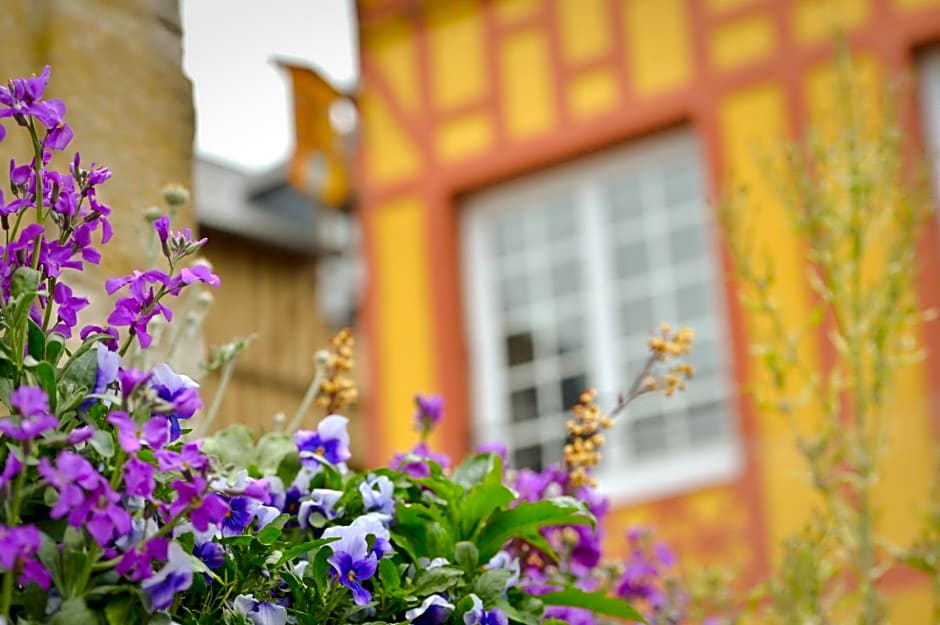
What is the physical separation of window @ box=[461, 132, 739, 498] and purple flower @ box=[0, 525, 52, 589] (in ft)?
23.0

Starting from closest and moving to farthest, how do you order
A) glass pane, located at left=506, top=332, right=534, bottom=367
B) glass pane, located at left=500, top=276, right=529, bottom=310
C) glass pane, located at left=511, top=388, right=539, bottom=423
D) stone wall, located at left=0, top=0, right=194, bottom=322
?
stone wall, located at left=0, top=0, right=194, bottom=322
glass pane, located at left=511, top=388, right=539, bottom=423
glass pane, located at left=506, top=332, right=534, bottom=367
glass pane, located at left=500, top=276, right=529, bottom=310

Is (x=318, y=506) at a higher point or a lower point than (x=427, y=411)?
lower

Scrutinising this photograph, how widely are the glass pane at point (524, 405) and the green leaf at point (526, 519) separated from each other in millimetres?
7218

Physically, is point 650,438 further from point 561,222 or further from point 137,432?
point 137,432

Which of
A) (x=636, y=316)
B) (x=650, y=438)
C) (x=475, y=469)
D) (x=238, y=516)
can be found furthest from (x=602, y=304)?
(x=238, y=516)

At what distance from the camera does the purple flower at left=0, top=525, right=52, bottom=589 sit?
1043 mm

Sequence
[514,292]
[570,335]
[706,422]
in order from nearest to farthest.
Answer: [706,422] → [570,335] → [514,292]

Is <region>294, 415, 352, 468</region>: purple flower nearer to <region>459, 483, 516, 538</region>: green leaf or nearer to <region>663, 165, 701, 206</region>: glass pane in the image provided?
<region>459, 483, 516, 538</region>: green leaf

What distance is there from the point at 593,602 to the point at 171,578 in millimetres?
554

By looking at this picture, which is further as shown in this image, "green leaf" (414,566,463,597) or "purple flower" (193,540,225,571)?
"green leaf" (414,566,463,597)

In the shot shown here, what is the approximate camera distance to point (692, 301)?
8.47 m

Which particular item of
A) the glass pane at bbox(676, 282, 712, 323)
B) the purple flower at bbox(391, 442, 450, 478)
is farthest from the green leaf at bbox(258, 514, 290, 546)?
the glass pane at bbox(676, 282, 712, 323)

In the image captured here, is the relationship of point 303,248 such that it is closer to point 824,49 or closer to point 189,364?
point 824,49

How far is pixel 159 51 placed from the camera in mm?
2189
